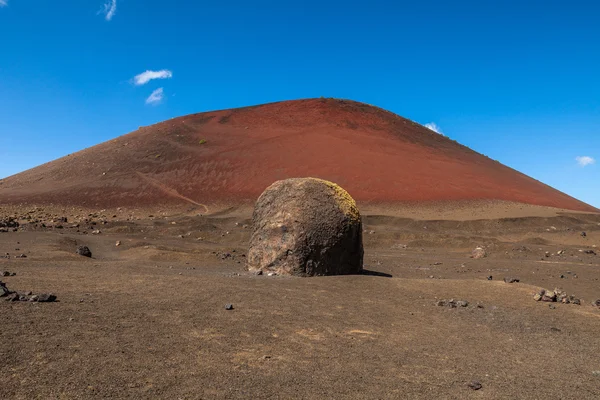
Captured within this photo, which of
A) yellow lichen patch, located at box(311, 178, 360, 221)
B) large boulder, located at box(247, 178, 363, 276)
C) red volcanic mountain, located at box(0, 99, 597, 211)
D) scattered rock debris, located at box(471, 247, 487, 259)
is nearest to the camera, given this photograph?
large boulder, located at box(247, 178, 363, 276)

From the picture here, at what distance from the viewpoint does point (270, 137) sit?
46031 mm

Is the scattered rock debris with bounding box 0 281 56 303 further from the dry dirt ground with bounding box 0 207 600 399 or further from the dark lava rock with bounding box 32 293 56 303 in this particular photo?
the dry dirt ground with bounding box 0 207 600 399

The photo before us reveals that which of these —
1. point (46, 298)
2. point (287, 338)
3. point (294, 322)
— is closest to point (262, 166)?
point (46, 298)

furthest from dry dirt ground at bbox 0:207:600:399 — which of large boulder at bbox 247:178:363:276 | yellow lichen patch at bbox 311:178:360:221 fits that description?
yellow lichen patch at bbox 311:178:360:221

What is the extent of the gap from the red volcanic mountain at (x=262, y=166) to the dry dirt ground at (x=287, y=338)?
23465 mm

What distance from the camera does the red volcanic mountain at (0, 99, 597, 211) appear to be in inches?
1326

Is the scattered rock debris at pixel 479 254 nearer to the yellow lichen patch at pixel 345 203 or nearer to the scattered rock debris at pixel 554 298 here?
the yellow lichen patch at pixel 345 203

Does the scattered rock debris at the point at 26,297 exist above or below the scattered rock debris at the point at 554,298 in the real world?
above

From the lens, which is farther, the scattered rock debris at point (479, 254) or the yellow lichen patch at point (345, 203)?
the scattered rock debris at point (479, 254)

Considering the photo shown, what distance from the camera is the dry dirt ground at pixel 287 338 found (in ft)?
12.3

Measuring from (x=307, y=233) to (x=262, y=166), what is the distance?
29.5 metres

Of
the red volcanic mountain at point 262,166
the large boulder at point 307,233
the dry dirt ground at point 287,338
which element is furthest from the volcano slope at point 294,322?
the red volcanic mountain at point 262,166

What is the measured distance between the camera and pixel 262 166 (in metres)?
38.7

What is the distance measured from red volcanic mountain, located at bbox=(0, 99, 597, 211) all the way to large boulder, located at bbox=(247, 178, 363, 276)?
22.0 m
